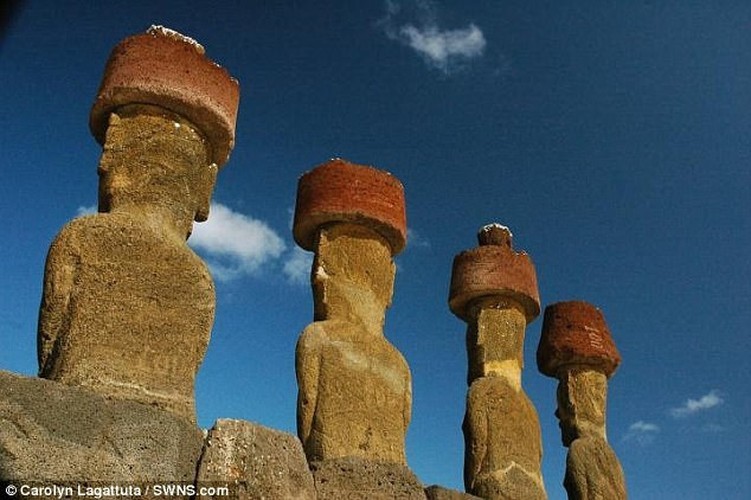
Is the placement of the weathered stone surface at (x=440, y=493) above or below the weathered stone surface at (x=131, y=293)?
below

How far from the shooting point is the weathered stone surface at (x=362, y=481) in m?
4.28

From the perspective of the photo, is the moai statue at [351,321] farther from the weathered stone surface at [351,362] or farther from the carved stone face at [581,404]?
the carved stone face at [581,404]

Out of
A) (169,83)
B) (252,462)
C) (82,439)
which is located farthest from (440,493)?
(169,83)

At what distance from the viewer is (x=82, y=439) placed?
3.14 metres

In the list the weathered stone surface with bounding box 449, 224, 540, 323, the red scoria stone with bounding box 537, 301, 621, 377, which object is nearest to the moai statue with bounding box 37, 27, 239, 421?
the weathered stone surface with bounding box 449, 224, 540, 323

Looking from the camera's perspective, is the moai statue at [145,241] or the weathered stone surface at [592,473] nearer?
the moai statue at [145,241]

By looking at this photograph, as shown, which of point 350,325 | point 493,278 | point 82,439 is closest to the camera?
point 82,439

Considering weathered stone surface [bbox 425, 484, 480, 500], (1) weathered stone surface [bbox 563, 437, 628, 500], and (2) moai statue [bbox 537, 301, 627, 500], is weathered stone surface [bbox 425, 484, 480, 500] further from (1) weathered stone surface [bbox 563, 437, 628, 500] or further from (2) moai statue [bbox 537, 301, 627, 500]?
(2) moai statue [bbox 537, 301, 627, 500]

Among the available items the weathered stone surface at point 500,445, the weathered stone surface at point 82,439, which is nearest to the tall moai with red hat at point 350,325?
the weathered stone surface at point 82,439

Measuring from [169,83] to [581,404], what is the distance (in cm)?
559

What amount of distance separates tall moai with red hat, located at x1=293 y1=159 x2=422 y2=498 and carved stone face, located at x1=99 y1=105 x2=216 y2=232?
121 cm

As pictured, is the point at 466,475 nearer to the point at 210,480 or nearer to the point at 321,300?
the point at 321,300

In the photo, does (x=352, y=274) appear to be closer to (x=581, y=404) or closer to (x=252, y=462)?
(x=252, y=462)

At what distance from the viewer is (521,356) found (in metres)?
7.40
